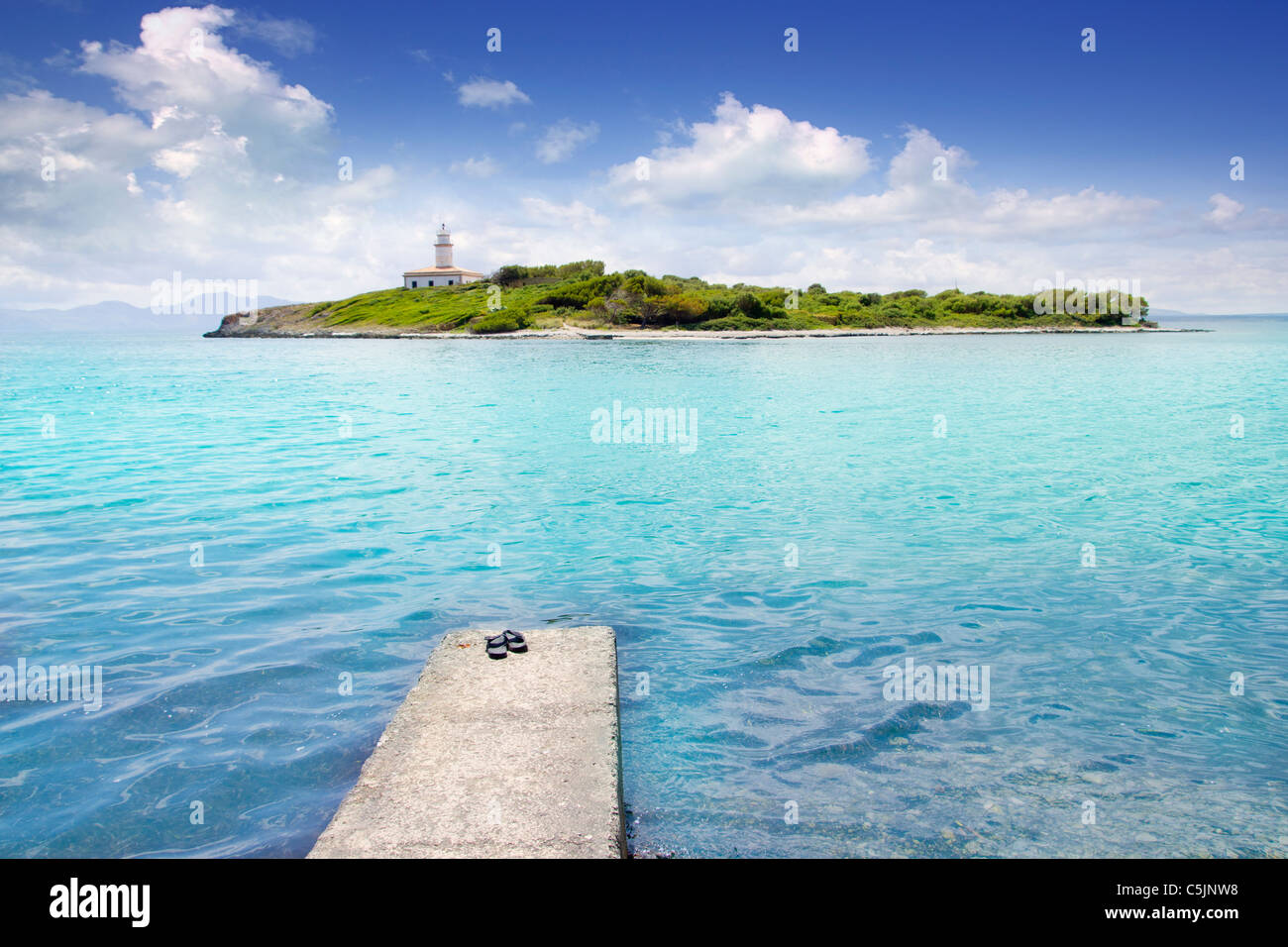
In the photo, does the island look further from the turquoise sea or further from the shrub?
the turquoise sea

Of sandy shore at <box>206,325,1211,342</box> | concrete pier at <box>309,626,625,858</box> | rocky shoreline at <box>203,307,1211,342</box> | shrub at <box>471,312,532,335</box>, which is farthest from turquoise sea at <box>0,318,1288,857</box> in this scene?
shrub at <box>471,312,532,335</box>

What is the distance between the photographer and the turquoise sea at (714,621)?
15.0 feet

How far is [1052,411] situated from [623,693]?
2531 centimetres

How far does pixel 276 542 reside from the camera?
10.5 m

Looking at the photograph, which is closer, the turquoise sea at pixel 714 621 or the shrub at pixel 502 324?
the turquoise sea at pixel 714 621

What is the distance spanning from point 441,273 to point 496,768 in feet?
508

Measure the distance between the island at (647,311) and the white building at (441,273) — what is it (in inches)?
123

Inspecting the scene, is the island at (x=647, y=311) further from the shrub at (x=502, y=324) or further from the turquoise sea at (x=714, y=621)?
the turquoise sea at (x=714, y=621)

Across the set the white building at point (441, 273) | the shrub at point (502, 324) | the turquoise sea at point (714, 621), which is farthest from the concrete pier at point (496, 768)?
the white building at point (441, 273)

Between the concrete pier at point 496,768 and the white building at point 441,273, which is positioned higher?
the white building at point 441,273

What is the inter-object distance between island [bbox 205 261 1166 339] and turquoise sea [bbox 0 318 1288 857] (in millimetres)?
75205

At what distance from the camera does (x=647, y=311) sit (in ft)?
336
